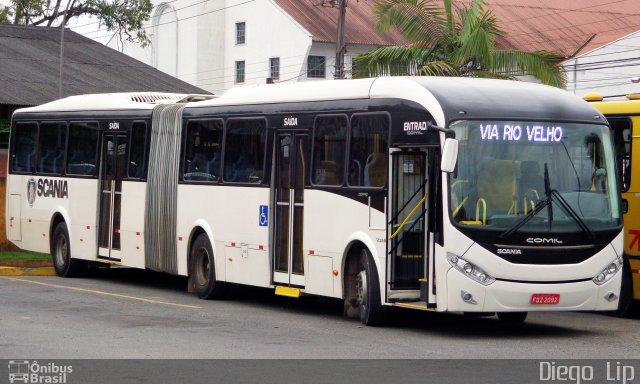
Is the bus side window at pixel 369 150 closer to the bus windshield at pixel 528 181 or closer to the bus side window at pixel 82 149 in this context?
the bus windshield at pixel 528 181

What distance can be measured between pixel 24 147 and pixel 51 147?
3.99 feet

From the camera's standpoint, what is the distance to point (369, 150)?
15859 mm

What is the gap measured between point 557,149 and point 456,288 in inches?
80.8

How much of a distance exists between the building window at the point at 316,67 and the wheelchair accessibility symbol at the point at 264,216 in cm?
4498

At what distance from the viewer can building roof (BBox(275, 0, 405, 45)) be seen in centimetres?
6188

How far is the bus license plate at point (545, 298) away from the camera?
14.4 metres

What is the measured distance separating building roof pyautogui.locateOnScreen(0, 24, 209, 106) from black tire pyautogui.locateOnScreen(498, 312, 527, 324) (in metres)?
20.0

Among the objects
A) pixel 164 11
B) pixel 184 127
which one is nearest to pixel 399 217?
pixel 184 127

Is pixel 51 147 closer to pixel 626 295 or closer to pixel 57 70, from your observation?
pixel 626 295

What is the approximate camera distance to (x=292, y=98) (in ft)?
57.8

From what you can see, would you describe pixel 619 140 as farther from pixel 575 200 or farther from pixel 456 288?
pixel 456 288

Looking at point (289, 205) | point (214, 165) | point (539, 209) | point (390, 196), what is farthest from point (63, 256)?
point (539, 209)
